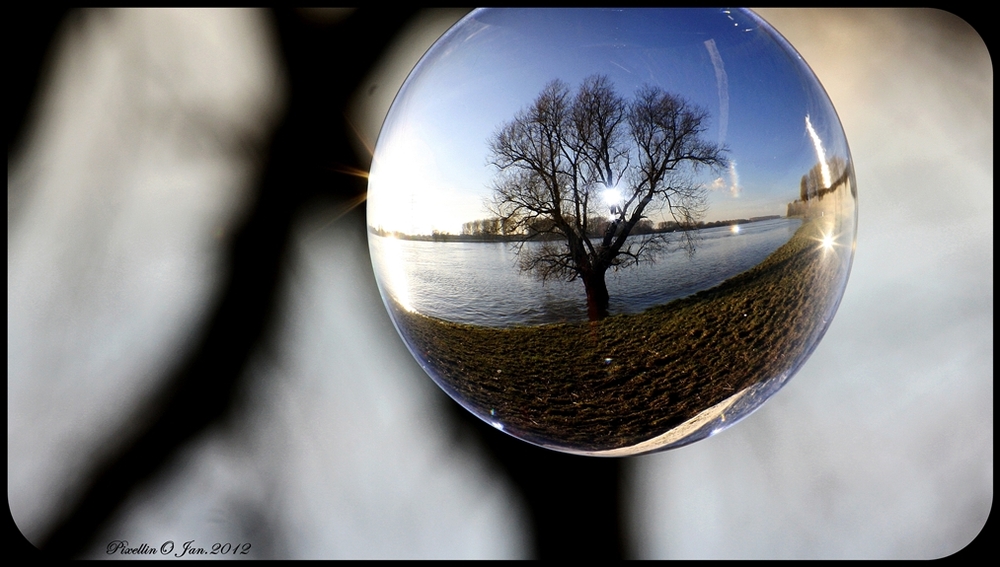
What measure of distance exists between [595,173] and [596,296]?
114mm

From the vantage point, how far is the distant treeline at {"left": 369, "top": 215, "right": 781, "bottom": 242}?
1.71 feet

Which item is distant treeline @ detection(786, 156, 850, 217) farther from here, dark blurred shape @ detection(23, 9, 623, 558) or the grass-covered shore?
dark blurred shape @ detection(23, 9, 623, 558)

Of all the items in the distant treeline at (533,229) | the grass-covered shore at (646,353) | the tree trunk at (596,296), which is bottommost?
the grass-covered shore at (646,353)

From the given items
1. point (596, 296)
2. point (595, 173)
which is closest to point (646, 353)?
point (596, 296)

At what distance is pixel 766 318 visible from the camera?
0.61 m

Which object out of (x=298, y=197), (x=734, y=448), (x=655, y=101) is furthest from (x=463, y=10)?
(x=734, y=448)

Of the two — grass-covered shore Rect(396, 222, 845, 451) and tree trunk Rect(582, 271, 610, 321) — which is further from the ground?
tree trunk Rect(582, 271, 610, 321)

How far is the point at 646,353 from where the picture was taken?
590mm

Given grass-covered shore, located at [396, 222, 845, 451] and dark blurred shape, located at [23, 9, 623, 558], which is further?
dark blurred shape, located at [23, 9, 623, 558]

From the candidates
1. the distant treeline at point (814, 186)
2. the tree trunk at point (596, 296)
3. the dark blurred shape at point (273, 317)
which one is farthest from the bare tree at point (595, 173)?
the dark blurred shape at point (273, 317)

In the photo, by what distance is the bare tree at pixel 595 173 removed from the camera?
0.51m

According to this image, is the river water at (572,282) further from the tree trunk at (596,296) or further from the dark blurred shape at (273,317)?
the dark blurred shape at (273,317)

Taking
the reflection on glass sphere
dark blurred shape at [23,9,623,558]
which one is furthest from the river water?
dark blurred shape at [23,9,623,558]
